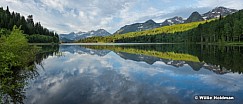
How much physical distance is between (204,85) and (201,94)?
144 inches

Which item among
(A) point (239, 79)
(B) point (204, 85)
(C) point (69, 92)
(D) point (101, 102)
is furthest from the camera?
(A) point (239, 79)

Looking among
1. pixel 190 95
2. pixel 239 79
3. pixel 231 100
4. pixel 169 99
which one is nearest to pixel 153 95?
pixel 169 99

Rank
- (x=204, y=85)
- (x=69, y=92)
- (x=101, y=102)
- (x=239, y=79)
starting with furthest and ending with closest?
(x=239, y=79) < (x=204, y=85) < (x=69, y=92) < (x=101, y=102)

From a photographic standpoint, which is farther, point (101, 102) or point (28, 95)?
point (28, 95)

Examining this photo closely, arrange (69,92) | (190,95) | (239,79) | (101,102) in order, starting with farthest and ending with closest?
(239,79) < (69,92) < (190,95) < (101,102)

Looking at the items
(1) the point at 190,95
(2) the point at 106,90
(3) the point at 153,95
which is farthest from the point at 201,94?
(2) the point at 106,90

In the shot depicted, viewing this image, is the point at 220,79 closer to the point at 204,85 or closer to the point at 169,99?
the point at 204,85

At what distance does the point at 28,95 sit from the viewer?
56.3ft

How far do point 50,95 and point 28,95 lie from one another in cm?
157

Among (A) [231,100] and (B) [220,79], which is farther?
(B) [220,79]

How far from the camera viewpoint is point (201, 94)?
1733 centimetres

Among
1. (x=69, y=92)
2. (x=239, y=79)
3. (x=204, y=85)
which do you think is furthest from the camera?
(x=239, y=79)

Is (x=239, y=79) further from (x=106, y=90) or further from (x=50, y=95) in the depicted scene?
(x=50, y=95)

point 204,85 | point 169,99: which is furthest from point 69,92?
point 204,85
